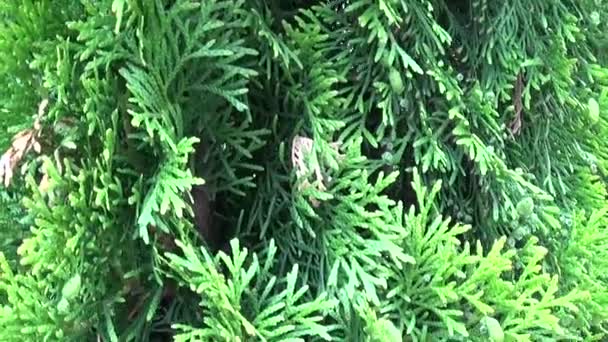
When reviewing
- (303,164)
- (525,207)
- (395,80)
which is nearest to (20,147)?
(303,164)

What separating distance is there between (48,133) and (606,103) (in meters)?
0.95

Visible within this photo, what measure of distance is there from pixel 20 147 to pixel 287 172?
375 mm

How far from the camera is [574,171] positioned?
134 cm

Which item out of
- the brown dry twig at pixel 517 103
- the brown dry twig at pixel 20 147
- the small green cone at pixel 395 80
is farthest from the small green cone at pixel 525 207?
the brown dry twig at pixel 20 147

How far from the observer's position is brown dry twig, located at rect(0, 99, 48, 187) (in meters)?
0.94

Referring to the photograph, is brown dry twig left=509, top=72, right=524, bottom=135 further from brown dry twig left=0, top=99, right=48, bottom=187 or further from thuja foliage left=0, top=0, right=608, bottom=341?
brown dry twig left=0, top=99, right=48, bottom=187

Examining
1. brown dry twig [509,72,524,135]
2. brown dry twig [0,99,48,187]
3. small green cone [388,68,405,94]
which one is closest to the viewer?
brown dry twig [0,99,48,187]

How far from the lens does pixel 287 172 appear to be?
1.11 m

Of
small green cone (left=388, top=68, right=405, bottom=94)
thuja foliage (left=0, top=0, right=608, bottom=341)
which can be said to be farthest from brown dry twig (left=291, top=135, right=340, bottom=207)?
small green cone (left=388, top=68, right=405, bottom=94)

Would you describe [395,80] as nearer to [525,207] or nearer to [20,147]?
[525,207]

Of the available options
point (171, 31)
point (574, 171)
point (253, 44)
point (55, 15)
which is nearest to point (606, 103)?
point (574, 171)

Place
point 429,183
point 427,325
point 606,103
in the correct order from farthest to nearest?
1. point 606,103
2. point 429,183
3. point 427,325

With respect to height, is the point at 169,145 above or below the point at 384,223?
above

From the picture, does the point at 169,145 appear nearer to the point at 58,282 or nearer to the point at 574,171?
the point at 58,282
